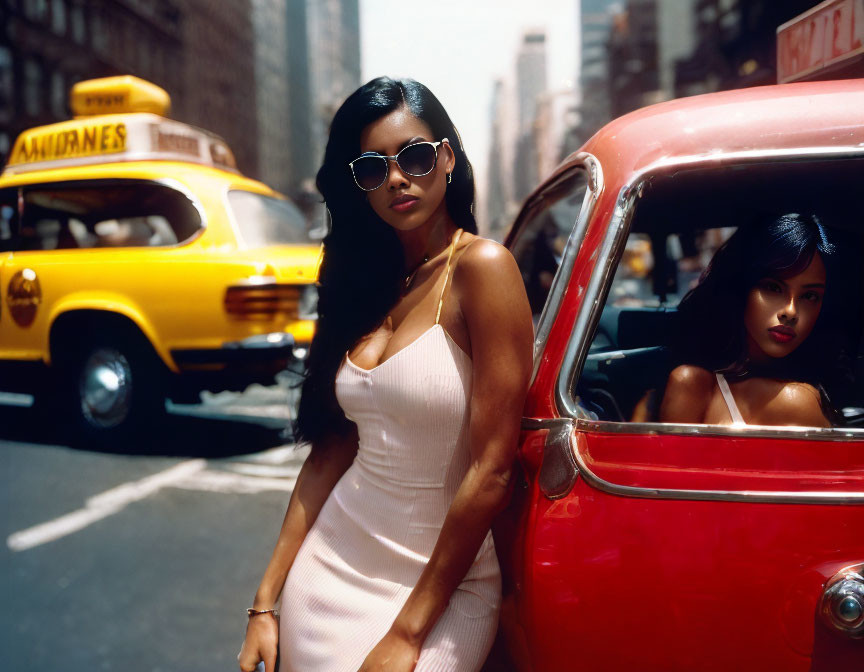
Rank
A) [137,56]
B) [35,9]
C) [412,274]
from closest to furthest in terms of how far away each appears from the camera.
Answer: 1. [412,274]
2. [35,9]
3. [137,56]

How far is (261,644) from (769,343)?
1.26m

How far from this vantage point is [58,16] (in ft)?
108

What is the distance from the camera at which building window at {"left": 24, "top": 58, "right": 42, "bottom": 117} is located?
29734 mm

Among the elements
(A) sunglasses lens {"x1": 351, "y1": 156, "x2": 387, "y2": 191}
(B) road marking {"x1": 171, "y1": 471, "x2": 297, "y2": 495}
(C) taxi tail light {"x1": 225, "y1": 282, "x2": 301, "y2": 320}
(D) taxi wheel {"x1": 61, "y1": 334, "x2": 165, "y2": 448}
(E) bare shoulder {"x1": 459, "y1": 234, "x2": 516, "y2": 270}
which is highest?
(A) sunglasses lens {"x1": 351, "y1": 156, "x2": 387, "y2": 191}

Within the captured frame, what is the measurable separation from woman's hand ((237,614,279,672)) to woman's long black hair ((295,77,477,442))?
42 cm

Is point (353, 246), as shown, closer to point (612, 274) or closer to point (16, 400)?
point (612, 274)

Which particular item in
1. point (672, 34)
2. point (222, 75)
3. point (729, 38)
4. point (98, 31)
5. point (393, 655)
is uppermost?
point (672, 34)

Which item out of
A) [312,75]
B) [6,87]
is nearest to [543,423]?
[6,87]

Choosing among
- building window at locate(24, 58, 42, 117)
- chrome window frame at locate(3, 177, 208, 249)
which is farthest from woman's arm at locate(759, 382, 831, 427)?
building window at locate(24, 58, 42, 117)

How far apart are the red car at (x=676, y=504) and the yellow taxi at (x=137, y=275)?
453 centimetres

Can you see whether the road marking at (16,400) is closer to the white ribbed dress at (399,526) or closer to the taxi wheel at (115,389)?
the taxi wheel at (115,389)

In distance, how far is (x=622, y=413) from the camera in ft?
6.93

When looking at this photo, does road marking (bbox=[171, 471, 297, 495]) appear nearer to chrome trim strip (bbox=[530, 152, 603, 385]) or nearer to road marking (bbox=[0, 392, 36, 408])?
road marking (bbox=[0, 392, 36, 408])

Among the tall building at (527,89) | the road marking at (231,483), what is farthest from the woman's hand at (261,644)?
the tall building at (527,89)
